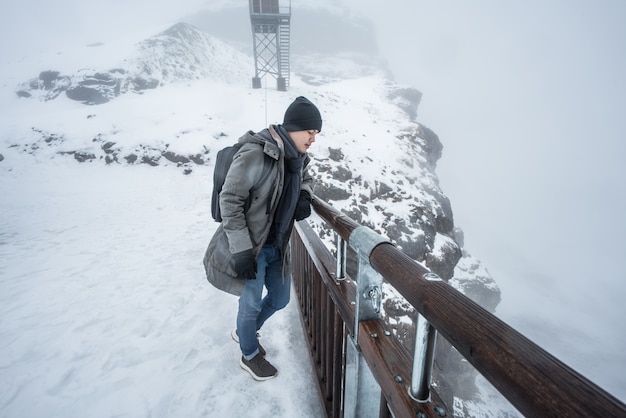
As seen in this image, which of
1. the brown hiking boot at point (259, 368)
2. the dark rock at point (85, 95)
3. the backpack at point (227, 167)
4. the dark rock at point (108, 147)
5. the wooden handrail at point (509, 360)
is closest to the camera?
the wooden handrail at point (509, 360)

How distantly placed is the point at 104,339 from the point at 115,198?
8226 mm

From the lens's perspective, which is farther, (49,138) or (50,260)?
(49,138)

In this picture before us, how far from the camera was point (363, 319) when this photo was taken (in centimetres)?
138

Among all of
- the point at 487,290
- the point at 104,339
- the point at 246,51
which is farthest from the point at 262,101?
the point at 246,51

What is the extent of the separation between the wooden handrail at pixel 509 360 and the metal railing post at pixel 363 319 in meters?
0.41

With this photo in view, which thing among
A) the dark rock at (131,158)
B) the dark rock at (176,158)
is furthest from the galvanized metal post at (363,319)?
the dark rock at (131,158)

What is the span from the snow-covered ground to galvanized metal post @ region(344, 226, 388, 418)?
107 centimetres

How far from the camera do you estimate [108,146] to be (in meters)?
13.8

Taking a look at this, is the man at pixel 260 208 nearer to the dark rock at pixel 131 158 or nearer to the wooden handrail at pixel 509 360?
the wooden handrail at pixel 509 360

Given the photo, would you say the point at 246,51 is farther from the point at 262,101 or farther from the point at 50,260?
the point at 50,260

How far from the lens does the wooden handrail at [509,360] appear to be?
385mm

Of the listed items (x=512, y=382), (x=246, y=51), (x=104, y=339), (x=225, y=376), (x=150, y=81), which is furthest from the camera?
(x=246, y=51)

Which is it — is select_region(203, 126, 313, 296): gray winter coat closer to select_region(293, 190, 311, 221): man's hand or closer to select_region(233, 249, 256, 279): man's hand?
select_region(233, 249, 256, 279): man's hand

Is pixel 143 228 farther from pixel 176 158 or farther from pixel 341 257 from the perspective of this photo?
pixel 176 158
